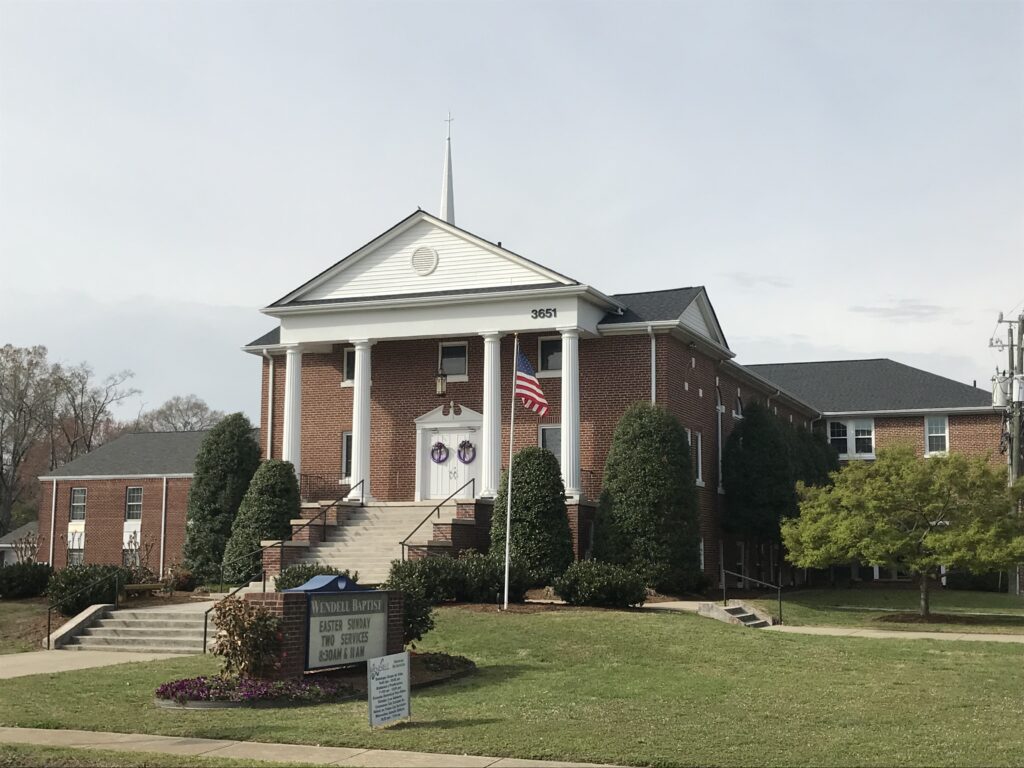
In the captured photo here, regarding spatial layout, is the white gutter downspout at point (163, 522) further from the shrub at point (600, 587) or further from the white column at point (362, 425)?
the shrub at point (600, 587)

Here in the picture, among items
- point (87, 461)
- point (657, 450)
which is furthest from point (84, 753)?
point (87, 461)

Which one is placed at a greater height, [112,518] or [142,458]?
[142,458]

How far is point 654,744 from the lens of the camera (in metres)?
11.5

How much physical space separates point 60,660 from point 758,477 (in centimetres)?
2177

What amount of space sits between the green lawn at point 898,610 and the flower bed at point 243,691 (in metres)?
14.4

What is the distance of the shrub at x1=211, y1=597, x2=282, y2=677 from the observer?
49.0ft

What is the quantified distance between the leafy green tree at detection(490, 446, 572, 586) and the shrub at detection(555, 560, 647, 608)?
A: 316 cm

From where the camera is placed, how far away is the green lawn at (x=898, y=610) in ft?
85.9

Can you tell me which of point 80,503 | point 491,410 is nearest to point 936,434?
point 491,410

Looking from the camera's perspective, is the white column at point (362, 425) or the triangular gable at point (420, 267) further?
the white column at point (362, 425)

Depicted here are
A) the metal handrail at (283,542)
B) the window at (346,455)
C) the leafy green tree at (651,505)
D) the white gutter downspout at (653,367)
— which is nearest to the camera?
the metal handrail at (283,542)

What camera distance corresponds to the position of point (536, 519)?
28469 millimetres

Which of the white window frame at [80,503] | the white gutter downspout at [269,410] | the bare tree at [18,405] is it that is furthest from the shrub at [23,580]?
the bare tree at [18,405]

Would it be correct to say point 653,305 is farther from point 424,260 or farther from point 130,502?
point 130,502
